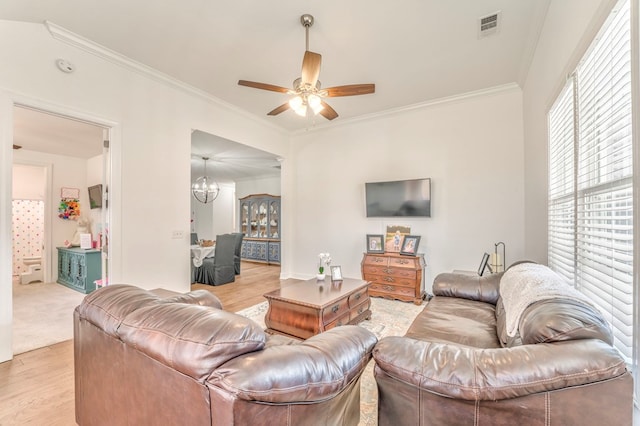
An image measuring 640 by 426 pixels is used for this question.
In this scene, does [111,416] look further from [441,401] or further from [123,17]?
[123,17]

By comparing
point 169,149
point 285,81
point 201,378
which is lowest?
point 201,378

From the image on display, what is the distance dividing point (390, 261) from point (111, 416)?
A: 3.59 meters

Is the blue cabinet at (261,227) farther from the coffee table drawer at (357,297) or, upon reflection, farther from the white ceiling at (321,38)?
the coffee table drawer at (357,297)

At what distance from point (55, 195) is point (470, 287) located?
720cm

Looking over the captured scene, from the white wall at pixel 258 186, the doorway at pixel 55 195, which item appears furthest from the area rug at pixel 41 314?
the white wall at pixel 258 186

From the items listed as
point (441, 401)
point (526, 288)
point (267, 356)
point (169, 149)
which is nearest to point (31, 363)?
point (169, 149)

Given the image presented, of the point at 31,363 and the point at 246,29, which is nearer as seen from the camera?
the point at 31,363

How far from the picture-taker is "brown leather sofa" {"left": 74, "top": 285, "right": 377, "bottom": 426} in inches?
32.4

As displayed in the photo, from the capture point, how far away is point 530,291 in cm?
153

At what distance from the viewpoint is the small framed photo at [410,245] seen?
427 cm

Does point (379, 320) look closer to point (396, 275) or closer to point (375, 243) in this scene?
point (396, 275)

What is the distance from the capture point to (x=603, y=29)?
4.59ft

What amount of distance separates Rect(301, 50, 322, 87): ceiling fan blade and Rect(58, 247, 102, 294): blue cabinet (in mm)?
4748

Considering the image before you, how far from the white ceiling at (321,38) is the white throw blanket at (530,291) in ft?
7.46
